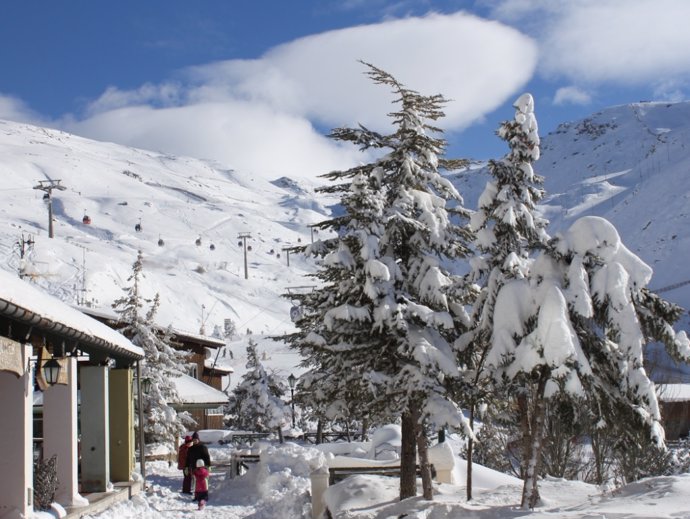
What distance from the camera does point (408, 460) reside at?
15023 mm

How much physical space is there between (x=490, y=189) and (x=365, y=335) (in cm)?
367

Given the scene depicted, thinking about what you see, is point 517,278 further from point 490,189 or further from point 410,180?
point 410,180

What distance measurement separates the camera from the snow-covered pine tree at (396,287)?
46.0 ft

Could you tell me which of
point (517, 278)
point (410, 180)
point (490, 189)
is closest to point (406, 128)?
point (410, 180)

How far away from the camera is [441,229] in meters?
15.3

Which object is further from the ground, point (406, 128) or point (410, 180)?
point (406, 128)

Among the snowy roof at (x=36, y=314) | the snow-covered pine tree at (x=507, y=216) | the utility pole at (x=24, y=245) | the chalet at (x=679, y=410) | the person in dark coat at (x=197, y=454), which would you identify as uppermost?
the utility pole at (x=24, y=245)

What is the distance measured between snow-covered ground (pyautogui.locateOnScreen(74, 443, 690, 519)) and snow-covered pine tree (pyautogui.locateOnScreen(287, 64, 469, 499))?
1.17 metres

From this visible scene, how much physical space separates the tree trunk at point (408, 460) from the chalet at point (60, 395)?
5.47 metres

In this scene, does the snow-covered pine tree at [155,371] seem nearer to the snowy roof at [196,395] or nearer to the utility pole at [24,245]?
the snowy roof at [196,395]

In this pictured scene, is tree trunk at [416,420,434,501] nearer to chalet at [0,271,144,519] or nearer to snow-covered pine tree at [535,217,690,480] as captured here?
snow-covered pine tree at [535,217,690,480]

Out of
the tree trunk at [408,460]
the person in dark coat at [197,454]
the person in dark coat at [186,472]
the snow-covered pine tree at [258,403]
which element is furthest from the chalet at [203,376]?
the tree trunk at [408,460]

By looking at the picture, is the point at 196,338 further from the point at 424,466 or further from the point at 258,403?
the point at 424,466

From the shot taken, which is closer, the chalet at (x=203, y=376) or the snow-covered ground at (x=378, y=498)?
the snow-covered ground at (x=378, y=498)
